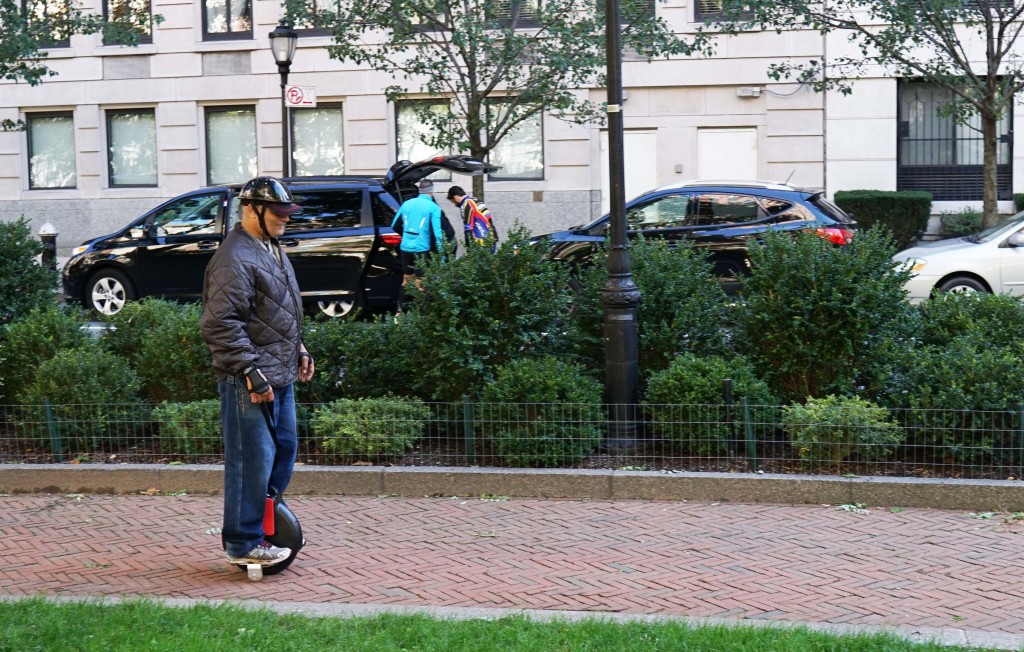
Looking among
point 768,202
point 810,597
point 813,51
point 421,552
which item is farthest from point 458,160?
point 813,51

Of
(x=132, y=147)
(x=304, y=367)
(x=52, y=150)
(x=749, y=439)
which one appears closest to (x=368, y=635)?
(x=304, y=367)

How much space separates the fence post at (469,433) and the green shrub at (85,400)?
2.31 m

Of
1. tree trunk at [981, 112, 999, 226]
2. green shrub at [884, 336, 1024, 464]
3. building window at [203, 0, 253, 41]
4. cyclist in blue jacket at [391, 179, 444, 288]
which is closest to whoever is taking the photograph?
green shrub at [884, 336, 1024, 464]

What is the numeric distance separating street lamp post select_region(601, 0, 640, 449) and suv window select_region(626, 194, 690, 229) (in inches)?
254

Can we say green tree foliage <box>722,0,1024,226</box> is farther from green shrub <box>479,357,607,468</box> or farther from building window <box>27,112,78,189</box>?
building window <box>27,112,78,189</box>

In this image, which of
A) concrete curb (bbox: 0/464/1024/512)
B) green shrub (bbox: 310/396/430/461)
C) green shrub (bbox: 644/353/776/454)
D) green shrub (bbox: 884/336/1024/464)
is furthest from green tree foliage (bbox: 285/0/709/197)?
green shrub (bbox: 884/336/1024/464)

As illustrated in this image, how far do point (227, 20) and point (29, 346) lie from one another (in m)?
17.6

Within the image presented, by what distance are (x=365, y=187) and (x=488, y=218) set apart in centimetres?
262

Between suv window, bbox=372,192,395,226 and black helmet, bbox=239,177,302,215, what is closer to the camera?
black helmet, bbox=239,177,302,215

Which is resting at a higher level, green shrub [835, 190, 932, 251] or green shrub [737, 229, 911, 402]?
green shrub [835, 190, 932, 251]

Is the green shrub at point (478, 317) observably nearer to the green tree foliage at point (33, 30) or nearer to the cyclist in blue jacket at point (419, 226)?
the cyclist in blue jacket at point (419, 226)

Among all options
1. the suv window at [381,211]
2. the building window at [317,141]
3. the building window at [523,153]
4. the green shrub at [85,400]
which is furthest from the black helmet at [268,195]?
the building window at [317,141]

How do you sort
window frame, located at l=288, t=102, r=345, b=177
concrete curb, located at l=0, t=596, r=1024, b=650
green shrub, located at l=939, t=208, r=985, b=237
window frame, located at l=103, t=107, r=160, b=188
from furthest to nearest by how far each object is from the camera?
window frame, located at l=103, t=107, r=160, b=188 → window frame, located at l=288, t=102, r=345, b=177 → green shrub, located at l=939, t=208, r=985, b=237 → concrete curb, located at l=0, t=596, r=1024, b=650

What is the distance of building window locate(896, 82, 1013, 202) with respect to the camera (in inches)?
918
